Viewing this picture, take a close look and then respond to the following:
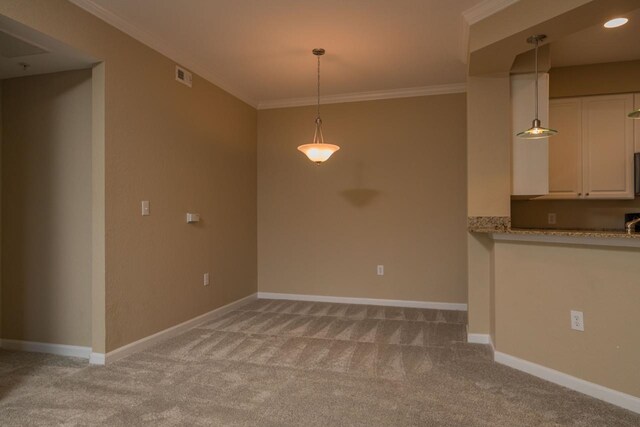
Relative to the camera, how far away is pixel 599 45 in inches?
144

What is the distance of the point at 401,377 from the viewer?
113 inches

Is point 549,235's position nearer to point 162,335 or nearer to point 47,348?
point 162,335

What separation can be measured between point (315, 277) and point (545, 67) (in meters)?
3.52

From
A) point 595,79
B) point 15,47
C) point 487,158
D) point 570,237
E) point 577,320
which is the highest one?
point 595,79

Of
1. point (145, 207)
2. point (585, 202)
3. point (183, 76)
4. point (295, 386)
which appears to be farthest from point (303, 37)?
point (585, 202)

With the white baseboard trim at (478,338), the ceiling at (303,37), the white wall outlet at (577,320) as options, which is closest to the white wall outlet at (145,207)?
the ceiling at (303,37)

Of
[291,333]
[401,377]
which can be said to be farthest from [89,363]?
[401,377]

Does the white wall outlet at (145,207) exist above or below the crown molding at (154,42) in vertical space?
below

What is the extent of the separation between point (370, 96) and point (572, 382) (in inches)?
149

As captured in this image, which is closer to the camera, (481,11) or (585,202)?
(481,11)

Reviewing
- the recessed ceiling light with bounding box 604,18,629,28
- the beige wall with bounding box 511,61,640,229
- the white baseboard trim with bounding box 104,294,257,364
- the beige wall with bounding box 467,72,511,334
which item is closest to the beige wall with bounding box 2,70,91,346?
the white baseboard trim with bounding box 104,294,257,364

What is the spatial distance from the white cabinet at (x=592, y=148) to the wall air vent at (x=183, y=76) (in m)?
3.75

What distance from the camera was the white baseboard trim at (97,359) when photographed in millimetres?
3068

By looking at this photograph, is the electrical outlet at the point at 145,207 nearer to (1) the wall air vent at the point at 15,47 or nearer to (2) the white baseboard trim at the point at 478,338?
(1) the wall air vent at the point at 15,47
